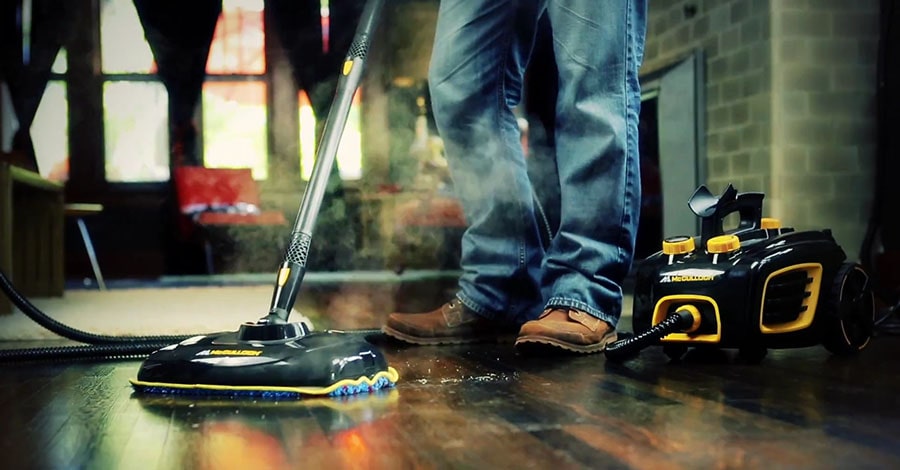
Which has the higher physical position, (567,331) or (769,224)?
(769,224)

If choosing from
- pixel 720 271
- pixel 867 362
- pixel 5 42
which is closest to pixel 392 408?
pixel 720 271

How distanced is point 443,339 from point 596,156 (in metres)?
0.37

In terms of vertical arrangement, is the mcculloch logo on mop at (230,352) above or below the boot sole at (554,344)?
above

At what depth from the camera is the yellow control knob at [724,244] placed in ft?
3.85

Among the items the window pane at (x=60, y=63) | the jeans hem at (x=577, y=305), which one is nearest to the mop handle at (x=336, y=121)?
the jeans hem at (x=577, y=305)

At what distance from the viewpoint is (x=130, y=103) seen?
13.2 feet

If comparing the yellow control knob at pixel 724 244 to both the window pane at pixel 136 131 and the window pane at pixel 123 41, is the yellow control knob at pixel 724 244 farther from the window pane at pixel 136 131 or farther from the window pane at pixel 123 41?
the window pane at pixel 136 131

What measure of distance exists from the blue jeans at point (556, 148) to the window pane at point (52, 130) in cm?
264

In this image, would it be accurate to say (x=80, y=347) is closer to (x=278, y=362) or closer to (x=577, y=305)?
(x=278, y=362)

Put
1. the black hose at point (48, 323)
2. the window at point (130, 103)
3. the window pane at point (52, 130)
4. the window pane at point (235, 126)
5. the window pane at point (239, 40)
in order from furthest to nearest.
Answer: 1. the window pane at point (52, 130)
2. the window pane at point (235, 126)
3. the window at point (130, 103)
4. the window pane at point (239, 40)
5. the black hose at point (48, 323)

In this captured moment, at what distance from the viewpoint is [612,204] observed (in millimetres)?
1346

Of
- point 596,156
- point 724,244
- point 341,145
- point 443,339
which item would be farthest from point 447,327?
point 341,145

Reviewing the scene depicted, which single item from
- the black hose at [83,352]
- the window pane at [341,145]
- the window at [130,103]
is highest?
the window at [130,103]

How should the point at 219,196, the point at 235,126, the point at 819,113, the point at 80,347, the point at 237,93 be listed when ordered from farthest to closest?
the point at 219,196
the point at 235,126
the point at 237,93
the point at 819,113
the point at 80,347
